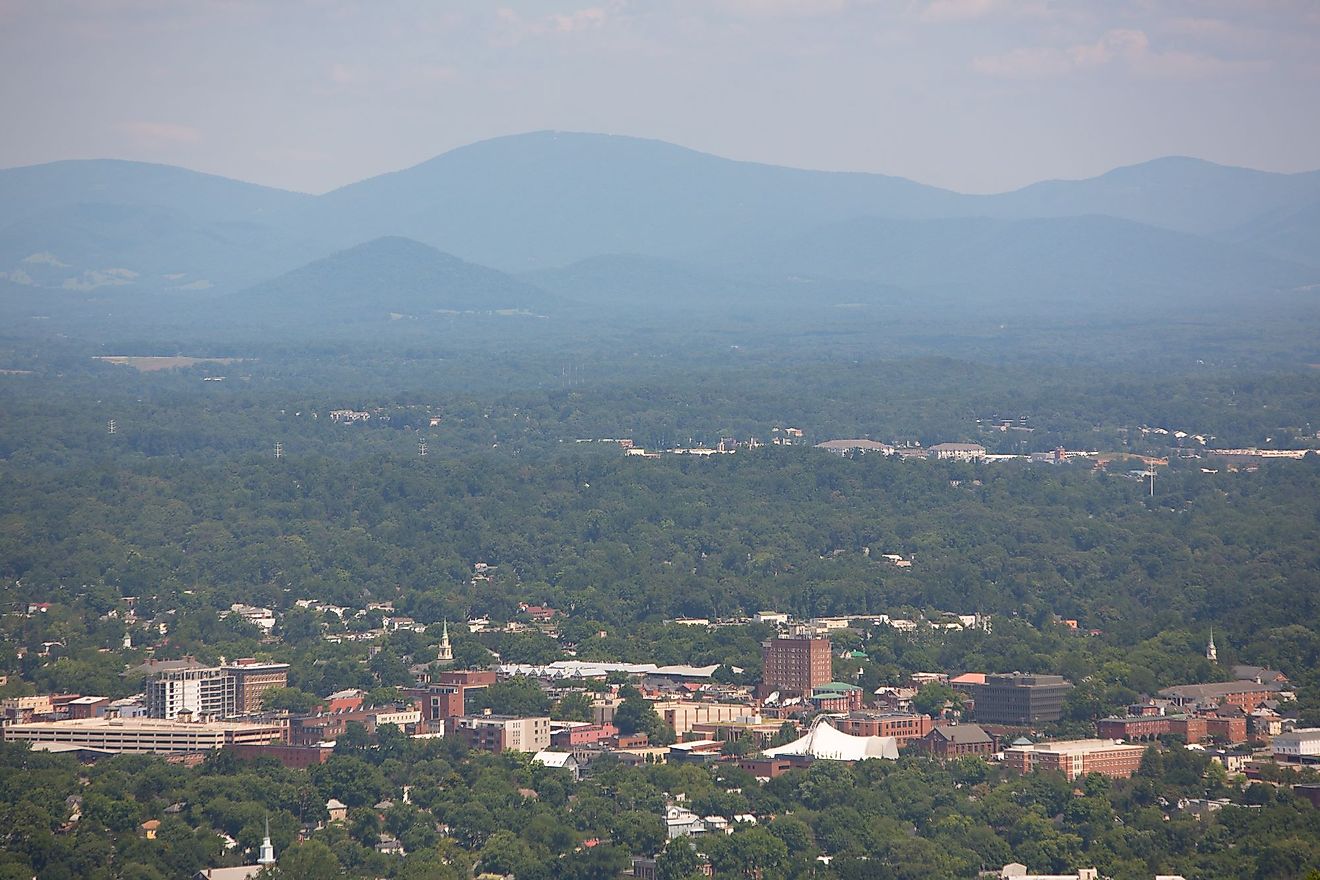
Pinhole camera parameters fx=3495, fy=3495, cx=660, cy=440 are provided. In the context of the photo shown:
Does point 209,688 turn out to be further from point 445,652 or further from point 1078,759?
point 1078,759

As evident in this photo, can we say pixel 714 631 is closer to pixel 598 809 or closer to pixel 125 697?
pixel 125 697

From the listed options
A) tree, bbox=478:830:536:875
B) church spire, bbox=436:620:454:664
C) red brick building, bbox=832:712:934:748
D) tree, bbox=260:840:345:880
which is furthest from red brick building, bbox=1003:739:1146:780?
church spire, bbox=436:620:454:664

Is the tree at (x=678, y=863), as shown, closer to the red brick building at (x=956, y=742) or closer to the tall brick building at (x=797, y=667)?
the red brick building at (x=956, y=742)

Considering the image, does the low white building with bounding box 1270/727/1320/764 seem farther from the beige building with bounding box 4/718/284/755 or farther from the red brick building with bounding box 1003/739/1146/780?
the beige building with bounding box 4/718/284/755

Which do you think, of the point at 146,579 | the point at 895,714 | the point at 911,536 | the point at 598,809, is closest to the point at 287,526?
the point at 146,579

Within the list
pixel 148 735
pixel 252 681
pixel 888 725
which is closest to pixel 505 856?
pixel 148 735

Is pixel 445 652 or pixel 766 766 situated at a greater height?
pixel 445 652
